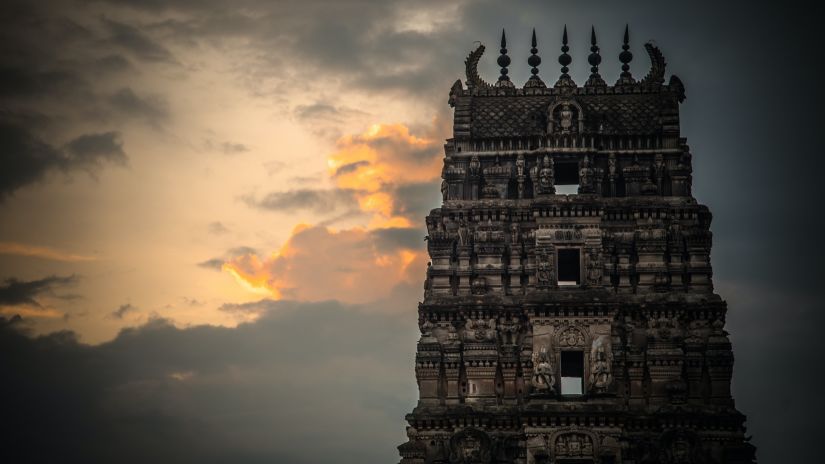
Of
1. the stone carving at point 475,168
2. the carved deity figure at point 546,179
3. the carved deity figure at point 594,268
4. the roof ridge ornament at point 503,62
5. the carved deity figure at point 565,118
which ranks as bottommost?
the carved deity figure at point 594,268

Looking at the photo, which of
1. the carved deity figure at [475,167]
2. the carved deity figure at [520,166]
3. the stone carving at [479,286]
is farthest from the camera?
the carved deity figure at [475,167]

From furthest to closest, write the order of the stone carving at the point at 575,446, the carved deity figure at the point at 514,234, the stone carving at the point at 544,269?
1. the carved deity figure at the point at 514,234
2. the stone carving at the point at 544,269
3. the stone carving at the point at 575,446

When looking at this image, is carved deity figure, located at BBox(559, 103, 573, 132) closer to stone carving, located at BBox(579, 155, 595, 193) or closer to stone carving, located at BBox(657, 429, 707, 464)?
stone carving, located at BBox(579, 155, 595, 193)

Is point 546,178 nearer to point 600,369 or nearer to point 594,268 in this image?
point 594,268

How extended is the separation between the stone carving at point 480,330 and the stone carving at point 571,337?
9.39ft

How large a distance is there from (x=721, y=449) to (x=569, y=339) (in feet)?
24.7

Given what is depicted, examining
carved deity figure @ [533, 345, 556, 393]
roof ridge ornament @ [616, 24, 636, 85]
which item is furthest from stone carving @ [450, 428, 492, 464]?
roof ridge ornament @ [616, 24, 636, 85]

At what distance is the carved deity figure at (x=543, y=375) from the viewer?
57969 millimetres

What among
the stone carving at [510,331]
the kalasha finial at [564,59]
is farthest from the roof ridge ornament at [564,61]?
the stone carving at [510,331]

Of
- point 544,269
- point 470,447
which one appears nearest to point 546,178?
point 544,269

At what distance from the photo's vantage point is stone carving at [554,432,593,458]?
5728 cm

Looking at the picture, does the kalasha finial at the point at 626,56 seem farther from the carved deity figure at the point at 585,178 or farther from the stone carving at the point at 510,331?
the stone carving at the point at 510,331

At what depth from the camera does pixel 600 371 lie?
2283 inches

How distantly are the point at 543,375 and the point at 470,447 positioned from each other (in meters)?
4.16
